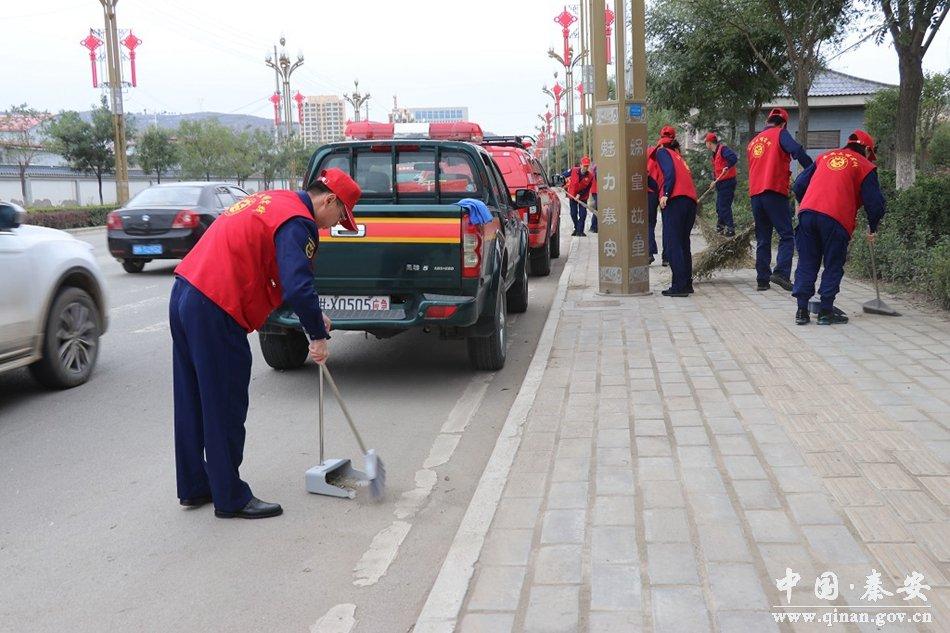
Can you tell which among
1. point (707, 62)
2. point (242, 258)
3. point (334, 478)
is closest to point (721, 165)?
point (707, 62)

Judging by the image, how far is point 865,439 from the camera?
523cm

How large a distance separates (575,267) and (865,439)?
10.1 m

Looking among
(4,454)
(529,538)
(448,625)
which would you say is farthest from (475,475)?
(4,454)

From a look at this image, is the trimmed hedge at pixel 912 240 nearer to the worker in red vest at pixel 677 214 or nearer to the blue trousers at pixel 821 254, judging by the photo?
the blue trousers at pixel 821 254

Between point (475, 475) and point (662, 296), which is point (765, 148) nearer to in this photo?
point (662, 296)

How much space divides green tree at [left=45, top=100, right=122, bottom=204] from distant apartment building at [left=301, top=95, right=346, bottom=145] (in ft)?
280

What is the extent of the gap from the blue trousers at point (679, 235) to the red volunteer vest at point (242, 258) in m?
7.10

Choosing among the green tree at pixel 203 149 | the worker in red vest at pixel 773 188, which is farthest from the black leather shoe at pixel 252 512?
the green tree at pixel 203 149

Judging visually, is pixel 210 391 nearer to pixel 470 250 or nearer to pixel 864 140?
pixel 470 250

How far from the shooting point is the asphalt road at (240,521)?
3.82m

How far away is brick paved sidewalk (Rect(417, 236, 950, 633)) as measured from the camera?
3.51m

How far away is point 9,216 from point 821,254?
6.93 metres

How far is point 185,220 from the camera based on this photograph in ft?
50.8

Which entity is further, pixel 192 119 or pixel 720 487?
pixel 192 119
